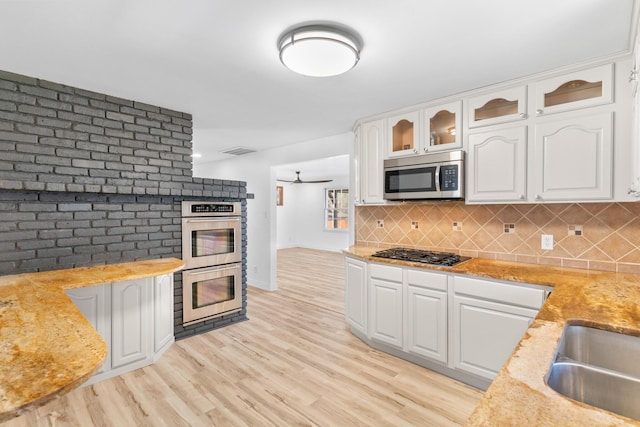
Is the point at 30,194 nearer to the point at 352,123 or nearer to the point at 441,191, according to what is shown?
the point at 352,123

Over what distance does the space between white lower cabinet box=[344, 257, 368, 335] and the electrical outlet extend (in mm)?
1468

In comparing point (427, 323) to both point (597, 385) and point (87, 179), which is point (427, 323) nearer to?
point (597, 385)

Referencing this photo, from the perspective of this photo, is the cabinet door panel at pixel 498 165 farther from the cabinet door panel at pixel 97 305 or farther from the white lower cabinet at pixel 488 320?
the cabinet door panel at pixel 97 305

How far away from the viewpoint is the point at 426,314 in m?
2.55

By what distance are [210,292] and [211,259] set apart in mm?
364

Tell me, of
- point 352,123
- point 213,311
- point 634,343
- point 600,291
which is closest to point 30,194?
point 213,311

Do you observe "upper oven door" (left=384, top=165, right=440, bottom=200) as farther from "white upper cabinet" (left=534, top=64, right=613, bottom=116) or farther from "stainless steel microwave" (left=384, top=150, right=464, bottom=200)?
"white upper cabinet" (left=534, top=64, right=613, bottom=116)

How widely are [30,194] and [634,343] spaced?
12.1 feet

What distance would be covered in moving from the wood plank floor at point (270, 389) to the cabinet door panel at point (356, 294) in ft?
0.65

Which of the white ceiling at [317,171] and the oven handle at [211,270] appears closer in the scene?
the oven handle at [211,270]

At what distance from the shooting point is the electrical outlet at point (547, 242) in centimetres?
249

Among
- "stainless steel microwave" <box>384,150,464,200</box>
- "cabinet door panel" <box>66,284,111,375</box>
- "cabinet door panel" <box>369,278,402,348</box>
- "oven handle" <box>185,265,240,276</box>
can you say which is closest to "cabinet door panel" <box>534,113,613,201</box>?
"stainless steel microwave" <box>384,150,464,200</box>

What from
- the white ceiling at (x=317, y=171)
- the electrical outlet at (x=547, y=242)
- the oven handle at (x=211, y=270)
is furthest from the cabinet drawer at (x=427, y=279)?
the white ceiling at (x=317, y=171)

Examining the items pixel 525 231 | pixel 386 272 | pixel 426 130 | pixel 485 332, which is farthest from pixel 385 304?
pixel 426 130
